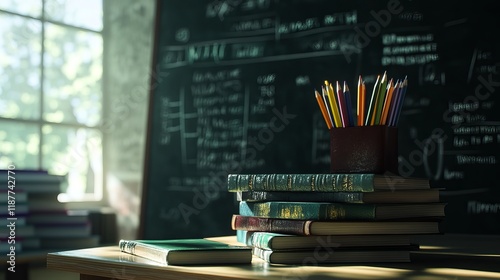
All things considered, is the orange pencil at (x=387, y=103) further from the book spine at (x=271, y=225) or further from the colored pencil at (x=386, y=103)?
the book spine at (x=271, y=225)

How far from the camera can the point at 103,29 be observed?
4.09 metres

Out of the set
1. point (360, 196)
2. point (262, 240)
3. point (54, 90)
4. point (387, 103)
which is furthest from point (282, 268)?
point (54, 90)

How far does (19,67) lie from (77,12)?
0.53 metres

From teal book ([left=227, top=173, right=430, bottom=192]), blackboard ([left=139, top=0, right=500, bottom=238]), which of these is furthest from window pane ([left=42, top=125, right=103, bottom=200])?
teal book ([left=227, top=173, right=430, bottom=192])

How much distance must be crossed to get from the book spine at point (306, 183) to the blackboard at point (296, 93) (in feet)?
4.02

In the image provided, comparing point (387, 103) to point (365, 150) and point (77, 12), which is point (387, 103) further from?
point (77, 12)

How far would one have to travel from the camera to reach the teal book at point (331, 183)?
1.43 meters

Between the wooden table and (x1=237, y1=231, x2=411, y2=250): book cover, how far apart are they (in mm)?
43

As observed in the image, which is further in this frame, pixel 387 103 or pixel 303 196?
pixel 387 103

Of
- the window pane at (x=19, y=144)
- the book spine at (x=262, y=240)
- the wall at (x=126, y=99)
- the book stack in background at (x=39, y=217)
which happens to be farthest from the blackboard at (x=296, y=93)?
the book spine at (x=262, y=240)

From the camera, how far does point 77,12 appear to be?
3.96 m

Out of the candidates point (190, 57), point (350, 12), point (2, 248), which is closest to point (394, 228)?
point (350, 12)

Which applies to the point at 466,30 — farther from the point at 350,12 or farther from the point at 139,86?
the point at 139,86

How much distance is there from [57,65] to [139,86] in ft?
1.45
